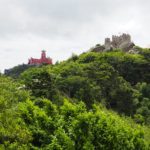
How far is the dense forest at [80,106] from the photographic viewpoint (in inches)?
1075

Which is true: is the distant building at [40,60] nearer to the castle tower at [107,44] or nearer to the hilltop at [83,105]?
the castle tower at [107,44]

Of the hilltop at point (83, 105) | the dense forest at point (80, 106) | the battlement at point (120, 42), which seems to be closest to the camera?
the dense forest at point (80, 106)

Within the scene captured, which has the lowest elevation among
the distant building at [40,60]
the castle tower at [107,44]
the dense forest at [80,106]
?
the dense forest at [80,106]

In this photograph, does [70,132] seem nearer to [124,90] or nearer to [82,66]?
Answer: [124,90]

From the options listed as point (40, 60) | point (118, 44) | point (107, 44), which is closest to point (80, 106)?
point (107, 44)

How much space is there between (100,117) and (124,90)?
30.2 m

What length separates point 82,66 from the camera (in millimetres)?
67562

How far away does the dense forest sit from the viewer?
27.3 metres

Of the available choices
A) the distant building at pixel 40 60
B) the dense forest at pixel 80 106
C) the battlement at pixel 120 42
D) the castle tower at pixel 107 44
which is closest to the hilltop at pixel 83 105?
the dense forest at pixel 80 106

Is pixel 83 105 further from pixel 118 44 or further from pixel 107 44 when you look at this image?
pixel 118 44

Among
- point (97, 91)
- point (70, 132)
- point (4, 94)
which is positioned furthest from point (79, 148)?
point (97, 91)

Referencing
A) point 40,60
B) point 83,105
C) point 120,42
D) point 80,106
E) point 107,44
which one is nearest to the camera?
point 80,106

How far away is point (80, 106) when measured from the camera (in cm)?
3209

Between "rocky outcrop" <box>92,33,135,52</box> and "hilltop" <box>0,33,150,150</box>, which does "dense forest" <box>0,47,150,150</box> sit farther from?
"rocky outcrop" <box>92,33,135,52</box>
